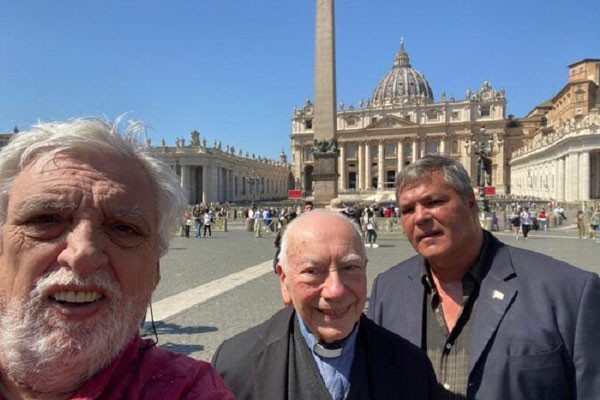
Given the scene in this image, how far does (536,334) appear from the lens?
70.1 inches

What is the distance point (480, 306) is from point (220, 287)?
7.48 meters

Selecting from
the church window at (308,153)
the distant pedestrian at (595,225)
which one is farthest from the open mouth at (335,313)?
the church window at (308,153)

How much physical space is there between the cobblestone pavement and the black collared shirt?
11.6ft

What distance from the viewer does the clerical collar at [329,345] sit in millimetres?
1513

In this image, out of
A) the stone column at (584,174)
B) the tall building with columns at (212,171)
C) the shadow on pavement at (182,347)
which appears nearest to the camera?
the shadow on pavement at (182,347)

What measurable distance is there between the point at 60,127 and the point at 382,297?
1683mm

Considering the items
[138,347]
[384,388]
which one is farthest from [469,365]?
[138,347]

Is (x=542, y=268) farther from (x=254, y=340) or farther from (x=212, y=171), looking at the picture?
(x=212, y=171)

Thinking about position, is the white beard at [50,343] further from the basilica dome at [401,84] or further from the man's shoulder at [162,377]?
the basilica dome at [401,84]

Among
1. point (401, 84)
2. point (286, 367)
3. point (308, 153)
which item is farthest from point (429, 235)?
point (401, 84)

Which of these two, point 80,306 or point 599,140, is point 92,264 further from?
point 599,140

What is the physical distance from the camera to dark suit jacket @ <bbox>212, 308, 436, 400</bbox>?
1.51 metres

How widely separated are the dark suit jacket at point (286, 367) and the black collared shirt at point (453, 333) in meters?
0.32

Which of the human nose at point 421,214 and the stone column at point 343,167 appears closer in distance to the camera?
the human nose at point 421,214
